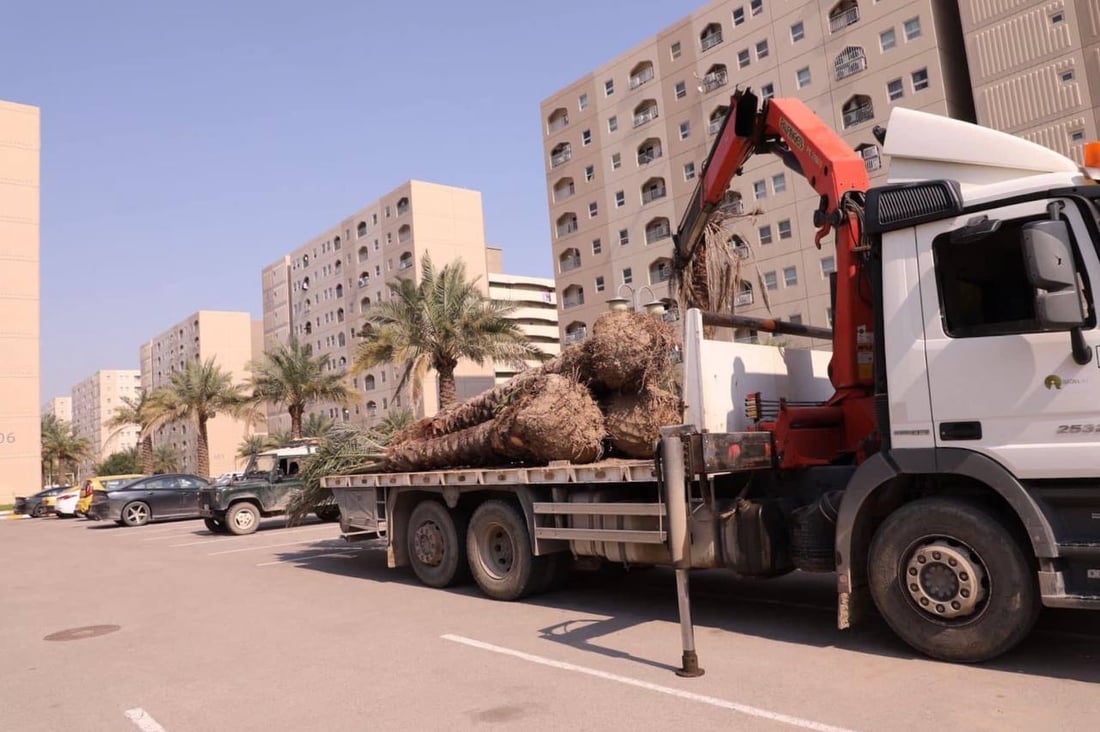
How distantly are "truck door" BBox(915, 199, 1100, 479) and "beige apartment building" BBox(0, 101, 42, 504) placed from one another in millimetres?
64740

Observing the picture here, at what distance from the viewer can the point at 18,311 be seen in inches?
2319

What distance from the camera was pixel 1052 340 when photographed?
5.09m

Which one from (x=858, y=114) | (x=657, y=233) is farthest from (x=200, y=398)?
(x=858, y=114)

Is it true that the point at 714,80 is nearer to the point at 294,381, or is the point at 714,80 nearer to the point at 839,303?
the point at 294,381

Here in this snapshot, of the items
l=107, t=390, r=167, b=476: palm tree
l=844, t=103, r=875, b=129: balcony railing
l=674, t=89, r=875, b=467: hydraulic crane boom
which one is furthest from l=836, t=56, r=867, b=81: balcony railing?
l=107, t=390, r=167, b=476: palm tree

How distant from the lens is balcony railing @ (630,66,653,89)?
5338cm

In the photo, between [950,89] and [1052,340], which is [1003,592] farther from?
[950,89]

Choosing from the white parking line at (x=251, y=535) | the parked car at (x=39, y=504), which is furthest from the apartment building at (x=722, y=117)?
the parked car at (x=39, y=504)

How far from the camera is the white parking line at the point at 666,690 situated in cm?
462

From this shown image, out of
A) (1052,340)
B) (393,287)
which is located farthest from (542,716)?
(393,287)

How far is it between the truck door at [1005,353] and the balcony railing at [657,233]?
47.2 meters

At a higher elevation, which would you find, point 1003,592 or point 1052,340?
point 1052,340

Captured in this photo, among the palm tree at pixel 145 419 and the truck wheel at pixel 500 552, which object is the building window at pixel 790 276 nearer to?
the palm tree at pixel 145 419

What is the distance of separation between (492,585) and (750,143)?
5.40 m
